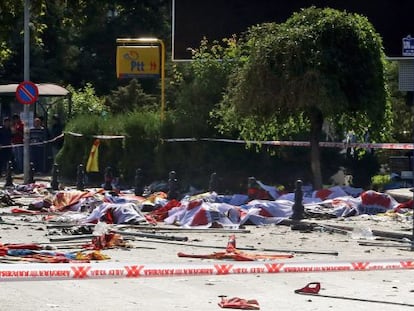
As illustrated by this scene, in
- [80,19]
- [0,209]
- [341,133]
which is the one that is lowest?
[0,209]

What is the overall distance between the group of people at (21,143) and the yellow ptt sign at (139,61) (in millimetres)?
2974

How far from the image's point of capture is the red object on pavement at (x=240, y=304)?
32.5 ft

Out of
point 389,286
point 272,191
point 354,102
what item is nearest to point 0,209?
point 272,191

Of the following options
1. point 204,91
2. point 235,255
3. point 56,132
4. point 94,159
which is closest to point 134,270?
point 235,255

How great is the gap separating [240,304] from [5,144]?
26149mm

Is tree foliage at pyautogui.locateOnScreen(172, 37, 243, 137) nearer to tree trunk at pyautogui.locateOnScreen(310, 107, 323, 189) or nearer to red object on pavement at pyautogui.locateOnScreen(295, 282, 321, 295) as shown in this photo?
tree trunk at pyautogui.locateOnScreen(310, 107, 323, 189)

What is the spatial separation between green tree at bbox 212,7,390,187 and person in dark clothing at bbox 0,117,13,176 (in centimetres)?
1401

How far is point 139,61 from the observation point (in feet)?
112

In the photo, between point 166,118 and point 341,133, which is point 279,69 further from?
point 166,118

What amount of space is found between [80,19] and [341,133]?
8.53 metres

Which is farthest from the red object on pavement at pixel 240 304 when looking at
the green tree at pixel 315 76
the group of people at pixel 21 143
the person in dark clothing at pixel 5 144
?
the person in dark clothing at pixel 5 144

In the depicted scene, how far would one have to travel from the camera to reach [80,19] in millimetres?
29094

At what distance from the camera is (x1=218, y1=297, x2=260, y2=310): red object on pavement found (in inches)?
390

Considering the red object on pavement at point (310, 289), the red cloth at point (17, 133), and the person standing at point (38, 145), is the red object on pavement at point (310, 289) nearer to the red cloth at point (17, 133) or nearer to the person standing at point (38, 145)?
the person standing at point (38, 145)
